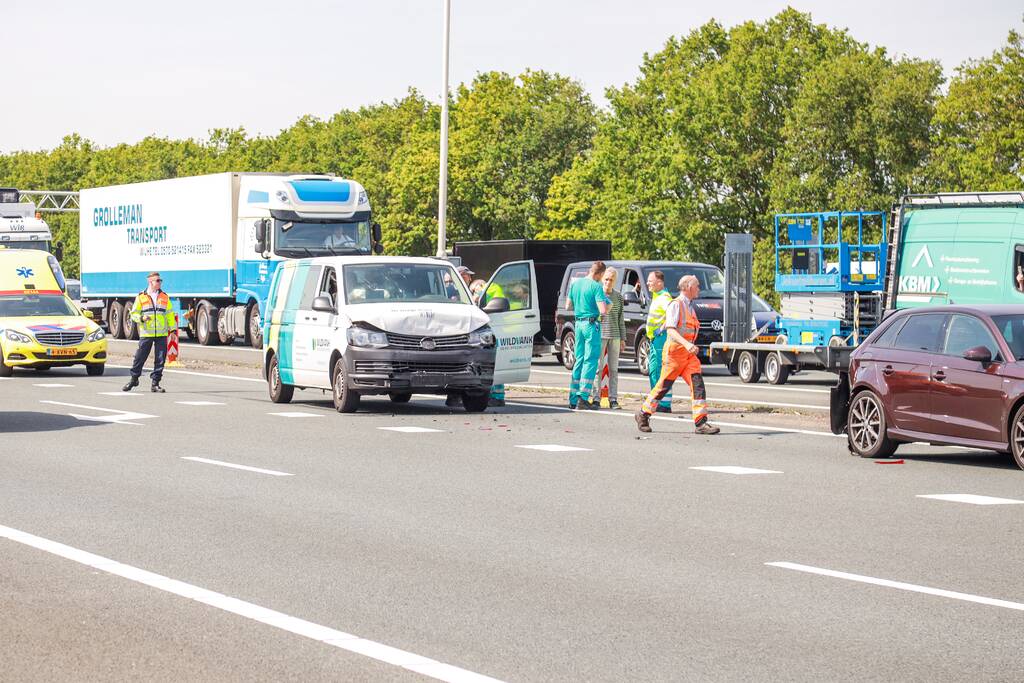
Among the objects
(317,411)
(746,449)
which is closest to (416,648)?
(746,449)

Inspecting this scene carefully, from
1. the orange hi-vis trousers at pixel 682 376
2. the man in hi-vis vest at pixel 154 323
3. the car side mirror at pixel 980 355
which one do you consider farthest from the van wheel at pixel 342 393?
the car side mirror at pixel 980 355

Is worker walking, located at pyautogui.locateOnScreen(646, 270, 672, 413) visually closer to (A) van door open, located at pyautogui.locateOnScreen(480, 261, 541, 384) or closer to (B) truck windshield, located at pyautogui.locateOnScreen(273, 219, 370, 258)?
(A) van door open, located at pyautogui.locateOnScreen(480, 261, 541, 384)

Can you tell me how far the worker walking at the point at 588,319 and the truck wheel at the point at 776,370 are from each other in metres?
7.18

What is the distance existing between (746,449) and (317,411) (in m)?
6.60

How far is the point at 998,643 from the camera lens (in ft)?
22.1

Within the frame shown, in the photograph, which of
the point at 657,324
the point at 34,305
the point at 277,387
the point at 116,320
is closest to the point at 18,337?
the point at 34,305

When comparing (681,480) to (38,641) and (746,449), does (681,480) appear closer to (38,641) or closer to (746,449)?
(746,449)

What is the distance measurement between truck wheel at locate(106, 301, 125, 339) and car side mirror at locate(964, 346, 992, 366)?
38550mm

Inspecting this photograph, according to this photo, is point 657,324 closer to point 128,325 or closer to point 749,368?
point 749,368

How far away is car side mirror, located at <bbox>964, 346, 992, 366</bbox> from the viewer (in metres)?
13.9

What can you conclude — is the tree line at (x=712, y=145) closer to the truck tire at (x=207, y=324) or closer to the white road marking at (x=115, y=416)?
the truck tire at (x=207, y=324)

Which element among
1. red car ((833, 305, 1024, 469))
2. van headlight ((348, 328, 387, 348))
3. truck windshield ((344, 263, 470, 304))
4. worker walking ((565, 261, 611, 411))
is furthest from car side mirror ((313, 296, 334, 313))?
red car ((833, 305, 1024, 469))

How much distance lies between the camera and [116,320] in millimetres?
49750

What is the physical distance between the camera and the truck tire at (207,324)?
1709 inches
